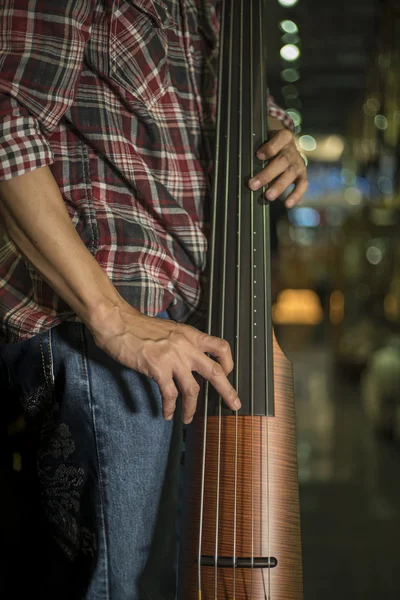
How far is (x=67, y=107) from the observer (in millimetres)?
603

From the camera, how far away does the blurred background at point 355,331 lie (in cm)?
201

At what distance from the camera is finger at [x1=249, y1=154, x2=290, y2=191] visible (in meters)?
0.74

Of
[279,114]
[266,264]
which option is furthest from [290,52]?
[266,264]

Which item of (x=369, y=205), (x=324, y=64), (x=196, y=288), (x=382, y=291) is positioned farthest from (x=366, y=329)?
(x=196, y=288)

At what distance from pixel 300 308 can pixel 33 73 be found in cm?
697

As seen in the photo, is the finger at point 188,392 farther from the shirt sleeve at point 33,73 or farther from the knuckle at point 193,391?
the shirt sleeve at point 33,73

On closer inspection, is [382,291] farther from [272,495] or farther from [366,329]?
[272,495]

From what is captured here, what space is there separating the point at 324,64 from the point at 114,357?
5525 millimetres

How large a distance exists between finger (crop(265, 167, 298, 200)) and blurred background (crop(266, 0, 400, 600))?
108 centimetres

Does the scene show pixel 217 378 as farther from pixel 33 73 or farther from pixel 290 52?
pixel 290 52

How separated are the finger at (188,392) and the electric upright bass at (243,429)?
0.11 feet

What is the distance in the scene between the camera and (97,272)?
0.60m

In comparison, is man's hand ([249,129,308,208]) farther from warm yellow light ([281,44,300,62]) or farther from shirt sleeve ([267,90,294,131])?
warm yellow light ([281,44,300,62])

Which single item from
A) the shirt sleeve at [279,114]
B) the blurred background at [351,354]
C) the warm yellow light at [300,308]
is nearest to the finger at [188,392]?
the blurred background at [351,354]
